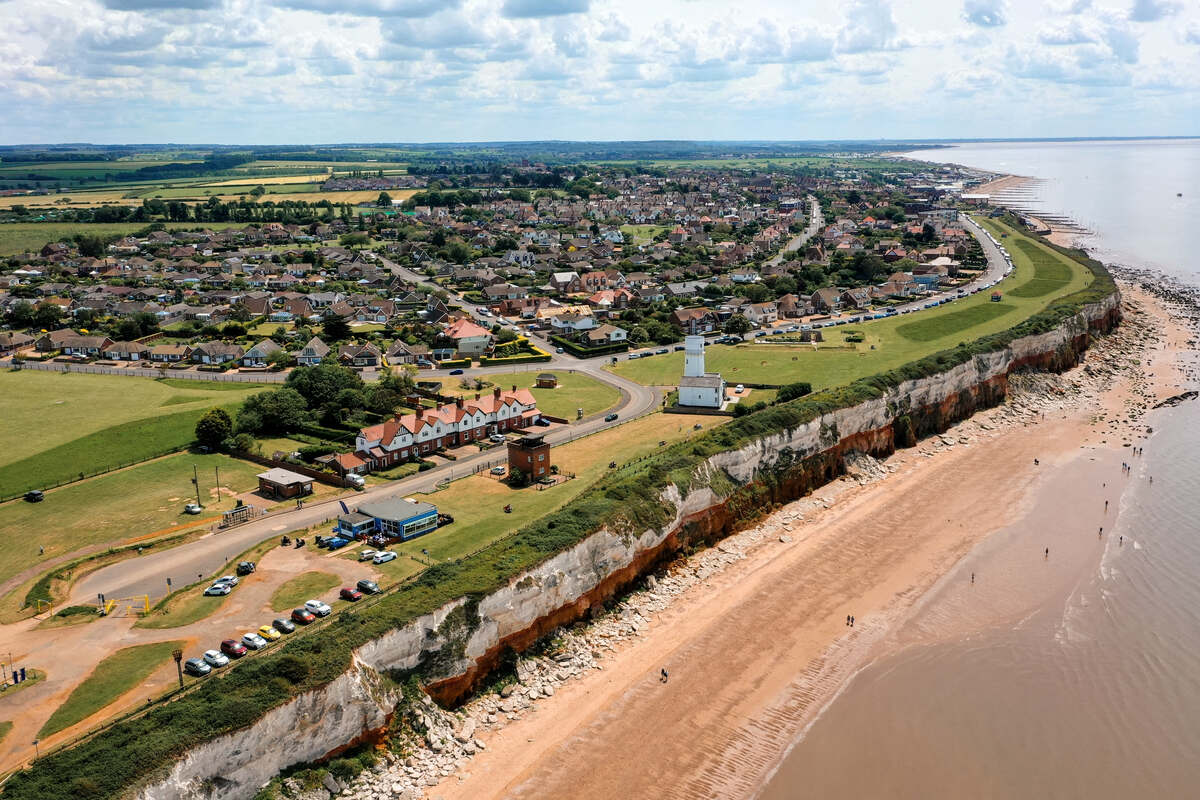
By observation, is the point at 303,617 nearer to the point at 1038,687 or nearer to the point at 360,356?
the point at 1038,687

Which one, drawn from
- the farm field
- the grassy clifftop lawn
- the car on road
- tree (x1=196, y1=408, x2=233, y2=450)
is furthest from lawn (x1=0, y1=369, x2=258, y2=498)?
the farm field

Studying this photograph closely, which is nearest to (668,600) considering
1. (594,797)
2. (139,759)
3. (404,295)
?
(594,797)

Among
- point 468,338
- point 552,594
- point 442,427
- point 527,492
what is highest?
point 468,338

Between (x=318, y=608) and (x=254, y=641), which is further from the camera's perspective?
(x=318, y=608)

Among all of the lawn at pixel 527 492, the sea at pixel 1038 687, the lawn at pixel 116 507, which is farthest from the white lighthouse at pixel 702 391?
the lawn at pixel 116 507

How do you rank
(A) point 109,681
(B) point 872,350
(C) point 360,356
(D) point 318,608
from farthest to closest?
(C) point 360,356, (B) point 872,350, (D) point 318,608, (A) point 109,681

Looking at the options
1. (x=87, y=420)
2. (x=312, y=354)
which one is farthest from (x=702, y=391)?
(x=87, y=420)

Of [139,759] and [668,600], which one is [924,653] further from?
[139,759]
